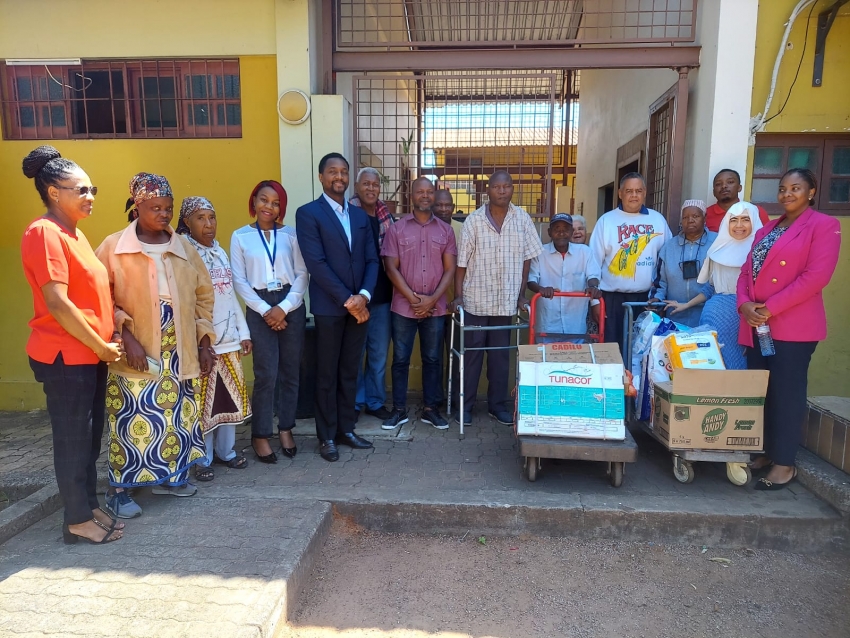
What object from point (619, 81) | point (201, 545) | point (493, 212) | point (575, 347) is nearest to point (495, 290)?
point (493, 212)

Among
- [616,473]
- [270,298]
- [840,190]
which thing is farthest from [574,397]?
[840,190]

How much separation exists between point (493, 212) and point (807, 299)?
2.29 m

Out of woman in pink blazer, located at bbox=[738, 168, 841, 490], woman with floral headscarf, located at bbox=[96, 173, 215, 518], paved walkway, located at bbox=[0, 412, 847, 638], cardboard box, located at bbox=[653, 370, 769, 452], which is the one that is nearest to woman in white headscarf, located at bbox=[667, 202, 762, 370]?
woman in pink blazer, located at bbox=[738, 168, 841, 490]

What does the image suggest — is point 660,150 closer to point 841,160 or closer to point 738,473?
point 841,160

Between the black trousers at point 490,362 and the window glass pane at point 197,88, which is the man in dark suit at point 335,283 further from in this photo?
the window glass pane at point 197,88

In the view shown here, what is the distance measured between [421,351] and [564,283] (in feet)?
4.50

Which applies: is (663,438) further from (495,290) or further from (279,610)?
(279,610)

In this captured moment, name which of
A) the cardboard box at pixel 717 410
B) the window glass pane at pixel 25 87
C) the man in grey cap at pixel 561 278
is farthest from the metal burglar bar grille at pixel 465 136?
the window glass pane at pixel 25 87

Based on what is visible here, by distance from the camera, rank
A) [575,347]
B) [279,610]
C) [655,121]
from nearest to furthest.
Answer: [279,610]
[575,347]
[655,121]

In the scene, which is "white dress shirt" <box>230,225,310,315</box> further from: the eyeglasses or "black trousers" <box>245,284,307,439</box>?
the eyeglasses

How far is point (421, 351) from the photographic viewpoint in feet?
15.9

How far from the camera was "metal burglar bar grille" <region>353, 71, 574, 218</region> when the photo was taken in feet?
18.5

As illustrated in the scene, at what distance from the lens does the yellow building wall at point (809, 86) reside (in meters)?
5.00

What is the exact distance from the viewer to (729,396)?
353 cm
